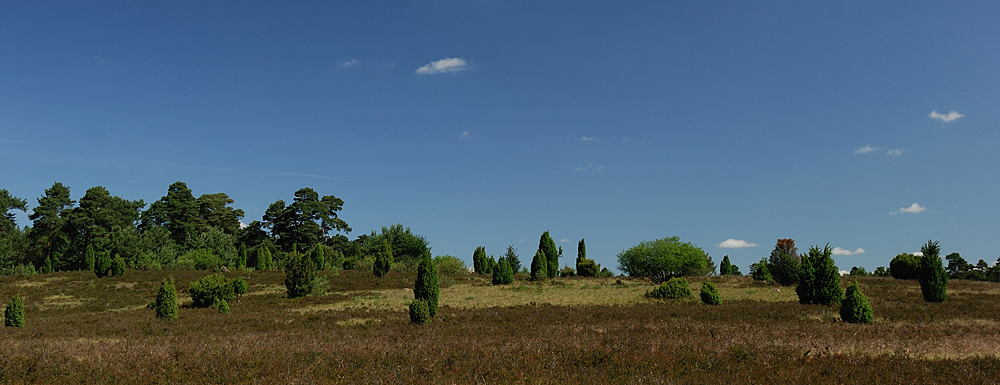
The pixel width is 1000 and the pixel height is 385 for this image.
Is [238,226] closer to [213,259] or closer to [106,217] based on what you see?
[106,217]

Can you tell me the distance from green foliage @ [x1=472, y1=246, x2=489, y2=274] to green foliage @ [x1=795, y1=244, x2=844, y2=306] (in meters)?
36.8

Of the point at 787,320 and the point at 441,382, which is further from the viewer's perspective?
the point at 787,320

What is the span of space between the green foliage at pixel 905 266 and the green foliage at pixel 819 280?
Answer: 22.2 metres

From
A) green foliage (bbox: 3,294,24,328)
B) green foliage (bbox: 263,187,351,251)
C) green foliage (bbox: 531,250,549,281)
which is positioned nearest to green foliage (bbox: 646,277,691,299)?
green foliage (bbox: 531,250,549,281)

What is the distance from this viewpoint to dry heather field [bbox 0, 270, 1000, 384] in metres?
8.30

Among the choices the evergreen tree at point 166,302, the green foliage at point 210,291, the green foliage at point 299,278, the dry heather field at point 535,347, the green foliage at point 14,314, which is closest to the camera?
the dry heather field at point 535,347

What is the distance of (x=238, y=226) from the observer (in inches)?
3199

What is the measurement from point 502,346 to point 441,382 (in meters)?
3.22

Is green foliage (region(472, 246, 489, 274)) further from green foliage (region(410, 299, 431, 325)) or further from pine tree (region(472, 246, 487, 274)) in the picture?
green foliage (region(410, 299, 431, 325))

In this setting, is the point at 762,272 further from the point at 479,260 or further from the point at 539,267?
the point at 479,260

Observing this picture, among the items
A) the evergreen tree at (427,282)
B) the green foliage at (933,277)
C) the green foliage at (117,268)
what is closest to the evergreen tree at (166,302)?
the evergreen tree at (427,282)

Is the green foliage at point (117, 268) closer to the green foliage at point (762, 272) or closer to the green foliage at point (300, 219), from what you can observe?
the green foliage at point (300, 219)

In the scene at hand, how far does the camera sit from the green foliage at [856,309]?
52.7 feet

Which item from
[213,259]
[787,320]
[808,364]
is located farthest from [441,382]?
[213,259]
